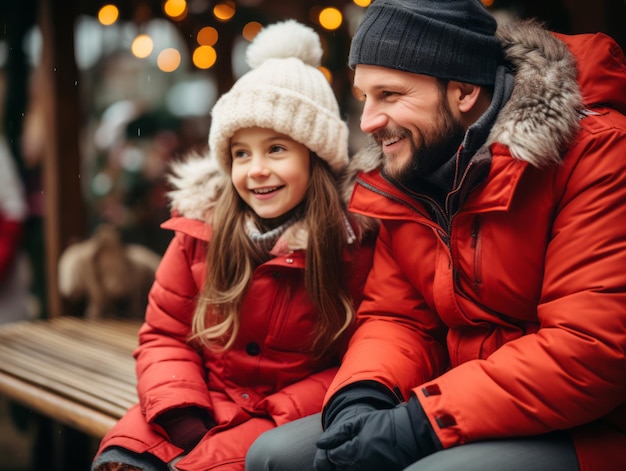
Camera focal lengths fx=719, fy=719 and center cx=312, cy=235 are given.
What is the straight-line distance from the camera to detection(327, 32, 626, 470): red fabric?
5.49ft

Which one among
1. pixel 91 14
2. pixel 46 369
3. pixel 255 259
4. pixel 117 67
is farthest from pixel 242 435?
pixel 117 67

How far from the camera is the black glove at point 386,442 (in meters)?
1.75

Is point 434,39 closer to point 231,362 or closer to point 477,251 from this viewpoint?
point 477,251

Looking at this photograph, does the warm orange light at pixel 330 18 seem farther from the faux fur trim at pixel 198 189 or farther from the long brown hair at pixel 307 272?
the long brown hair at pixel 307 272

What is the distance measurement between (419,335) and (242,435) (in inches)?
24.5

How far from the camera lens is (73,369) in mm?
3525

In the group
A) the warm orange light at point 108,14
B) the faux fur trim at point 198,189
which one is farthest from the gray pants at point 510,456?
the warm orange light at point 108,14

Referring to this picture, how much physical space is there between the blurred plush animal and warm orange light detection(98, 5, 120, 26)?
170 centimetres

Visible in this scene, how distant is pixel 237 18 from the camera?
492 cm

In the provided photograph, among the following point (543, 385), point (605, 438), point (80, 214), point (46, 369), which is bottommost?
point (46, 369)

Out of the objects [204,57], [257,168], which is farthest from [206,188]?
[204,57]

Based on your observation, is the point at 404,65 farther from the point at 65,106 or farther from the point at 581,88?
the point at 65,106

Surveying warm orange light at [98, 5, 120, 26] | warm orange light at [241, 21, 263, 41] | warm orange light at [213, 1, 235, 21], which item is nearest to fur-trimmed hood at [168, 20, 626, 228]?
warm orange light at [241, 21, 263, 41]

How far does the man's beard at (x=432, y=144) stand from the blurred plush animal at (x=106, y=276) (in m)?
2.83
